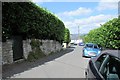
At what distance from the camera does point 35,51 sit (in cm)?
2070

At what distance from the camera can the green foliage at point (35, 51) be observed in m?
19.0

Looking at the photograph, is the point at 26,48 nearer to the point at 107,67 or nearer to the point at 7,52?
the point at 7,52

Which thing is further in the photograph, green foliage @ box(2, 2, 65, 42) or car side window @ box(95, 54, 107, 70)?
green foliage @ box(2, 2, 65, 42)

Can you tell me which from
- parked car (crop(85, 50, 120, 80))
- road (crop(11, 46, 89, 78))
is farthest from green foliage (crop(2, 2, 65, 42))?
parked car (crop(85, 50, 120, 80))

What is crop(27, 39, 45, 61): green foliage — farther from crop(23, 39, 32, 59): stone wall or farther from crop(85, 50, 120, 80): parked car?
crop(85, 50, 120, 80): parked car

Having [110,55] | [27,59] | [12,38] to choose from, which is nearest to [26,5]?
[12,38]

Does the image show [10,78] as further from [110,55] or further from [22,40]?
[22,40]

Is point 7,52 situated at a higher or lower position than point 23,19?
lower

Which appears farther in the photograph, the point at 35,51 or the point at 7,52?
the point at 35,51

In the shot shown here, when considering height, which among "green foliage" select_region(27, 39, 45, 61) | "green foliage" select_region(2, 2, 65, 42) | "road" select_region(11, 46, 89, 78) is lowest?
"road" select_region(11, 46, 89, 78)

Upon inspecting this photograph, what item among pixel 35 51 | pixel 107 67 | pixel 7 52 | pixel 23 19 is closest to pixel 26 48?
pixel 35 51

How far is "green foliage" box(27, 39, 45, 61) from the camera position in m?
19.0

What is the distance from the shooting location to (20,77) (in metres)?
10.8

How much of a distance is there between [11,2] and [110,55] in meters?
8.64
